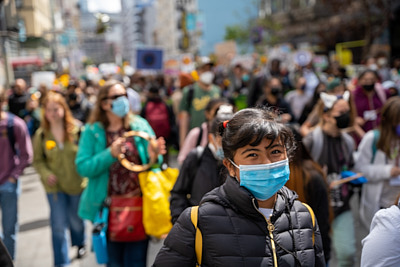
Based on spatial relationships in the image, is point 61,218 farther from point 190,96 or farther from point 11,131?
point 190,96

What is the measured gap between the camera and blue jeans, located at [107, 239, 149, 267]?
4.07 meters

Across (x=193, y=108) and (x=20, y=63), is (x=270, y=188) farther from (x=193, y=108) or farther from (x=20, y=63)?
(x=20, y=63)

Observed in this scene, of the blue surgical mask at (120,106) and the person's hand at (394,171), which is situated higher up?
the blue surgical mask at (120,106)

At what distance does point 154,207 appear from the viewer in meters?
3.88

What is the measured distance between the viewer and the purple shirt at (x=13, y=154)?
531cm

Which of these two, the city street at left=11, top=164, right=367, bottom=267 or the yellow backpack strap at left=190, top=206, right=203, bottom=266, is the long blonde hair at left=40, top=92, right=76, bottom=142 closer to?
the city street at left=11, top=164, right=367, bottom=267

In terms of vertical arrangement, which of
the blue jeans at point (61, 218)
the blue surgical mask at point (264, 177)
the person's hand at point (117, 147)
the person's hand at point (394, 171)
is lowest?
the blue jeans at point (61, 218)

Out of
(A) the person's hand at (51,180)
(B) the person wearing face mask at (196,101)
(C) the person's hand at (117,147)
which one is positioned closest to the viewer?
(C) the person's hand at (117,147)

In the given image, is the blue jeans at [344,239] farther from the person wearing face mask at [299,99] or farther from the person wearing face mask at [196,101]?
the person wearing face mask at [299,99]

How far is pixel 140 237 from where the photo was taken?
3988mm

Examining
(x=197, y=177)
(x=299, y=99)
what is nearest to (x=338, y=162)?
(x=197, y=177)

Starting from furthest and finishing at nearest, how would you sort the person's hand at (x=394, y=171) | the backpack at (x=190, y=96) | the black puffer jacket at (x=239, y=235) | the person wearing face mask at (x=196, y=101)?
the backpack at (x=190, y=96)
the person wearing face mask at (x=196, y=101)
the person's hand at (x=394, y=171)
the black puffer jacket at (x=239, y=235)

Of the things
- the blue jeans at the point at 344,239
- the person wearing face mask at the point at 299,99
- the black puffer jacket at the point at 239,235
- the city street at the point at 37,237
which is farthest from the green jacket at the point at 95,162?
the person wearing face mask at the point at 299,99

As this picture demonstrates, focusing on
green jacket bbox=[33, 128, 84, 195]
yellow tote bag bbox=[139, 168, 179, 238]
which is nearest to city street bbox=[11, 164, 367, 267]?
yellow tote bag bbox=[139, 168, 179, 238]
